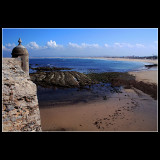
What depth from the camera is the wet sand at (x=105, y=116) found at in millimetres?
8672

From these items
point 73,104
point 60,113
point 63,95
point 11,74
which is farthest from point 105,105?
point 11,74

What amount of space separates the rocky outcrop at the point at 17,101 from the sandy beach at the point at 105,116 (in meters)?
3.92

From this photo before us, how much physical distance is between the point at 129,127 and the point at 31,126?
21.3 feet

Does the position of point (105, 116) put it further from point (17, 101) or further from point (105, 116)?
point (17, 101)

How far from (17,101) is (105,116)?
23.6 feet

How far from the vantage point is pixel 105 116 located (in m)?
10.0

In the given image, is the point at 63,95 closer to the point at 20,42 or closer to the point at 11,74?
the point at 20,42

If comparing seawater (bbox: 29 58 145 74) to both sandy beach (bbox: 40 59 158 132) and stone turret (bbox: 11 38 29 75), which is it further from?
stone turret (bbox: 11 38 29 75)

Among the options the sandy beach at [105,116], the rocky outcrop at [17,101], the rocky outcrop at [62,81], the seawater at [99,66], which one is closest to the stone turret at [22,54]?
the rocky outcrop at [17,101]

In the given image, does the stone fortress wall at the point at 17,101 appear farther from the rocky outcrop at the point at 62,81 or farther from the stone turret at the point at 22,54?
the rocky outcrop at the point at 62,81

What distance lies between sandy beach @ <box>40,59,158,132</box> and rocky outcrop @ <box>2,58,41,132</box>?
392cm

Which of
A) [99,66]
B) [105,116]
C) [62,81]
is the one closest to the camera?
[105,116]

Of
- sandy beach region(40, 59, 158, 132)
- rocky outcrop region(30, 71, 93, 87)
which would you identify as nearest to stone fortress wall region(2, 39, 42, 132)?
sandy beach region(40, 59, 158, 132)

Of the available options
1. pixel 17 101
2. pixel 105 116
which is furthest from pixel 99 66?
pixel 17 101
